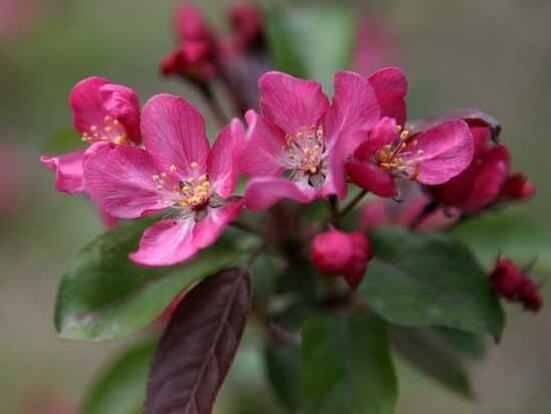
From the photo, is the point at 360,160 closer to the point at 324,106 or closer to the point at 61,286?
the point at 324,106

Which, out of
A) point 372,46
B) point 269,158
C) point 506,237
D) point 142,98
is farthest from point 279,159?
point 142,98

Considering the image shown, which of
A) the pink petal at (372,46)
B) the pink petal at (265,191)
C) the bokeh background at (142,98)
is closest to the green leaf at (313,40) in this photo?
the pink petal at (265,191)

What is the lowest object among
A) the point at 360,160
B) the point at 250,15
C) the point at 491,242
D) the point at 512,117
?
the point at 512,117

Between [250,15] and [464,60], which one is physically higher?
[250,15]

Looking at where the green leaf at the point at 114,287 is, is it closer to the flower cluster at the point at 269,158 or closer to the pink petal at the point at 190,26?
the flower cluster at the point at 269,158

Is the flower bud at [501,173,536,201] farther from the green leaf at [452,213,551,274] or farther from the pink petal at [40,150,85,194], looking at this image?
the pink petal at [40,150,85,194]

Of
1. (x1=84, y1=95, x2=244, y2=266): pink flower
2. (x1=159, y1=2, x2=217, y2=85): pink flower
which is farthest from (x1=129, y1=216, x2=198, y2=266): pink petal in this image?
(x1=159, y1=2, x2=217, y2=85): pink flower

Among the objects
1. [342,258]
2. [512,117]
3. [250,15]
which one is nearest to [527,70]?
[512,117]

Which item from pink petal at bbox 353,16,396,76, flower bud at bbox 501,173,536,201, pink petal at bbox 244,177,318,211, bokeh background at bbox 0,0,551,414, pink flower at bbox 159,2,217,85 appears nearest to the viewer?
pink petal at bbox 244,177,318,211
